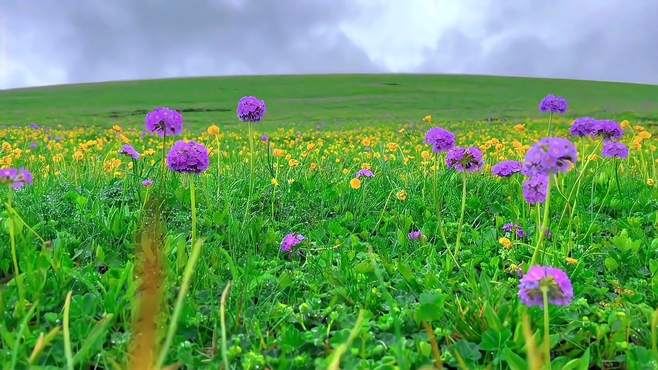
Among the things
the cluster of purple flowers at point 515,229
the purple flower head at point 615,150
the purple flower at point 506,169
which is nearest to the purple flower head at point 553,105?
the purple flower head at point 615,150

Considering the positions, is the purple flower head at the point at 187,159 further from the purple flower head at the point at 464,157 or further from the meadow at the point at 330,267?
the purple flower head at the point at 464,157

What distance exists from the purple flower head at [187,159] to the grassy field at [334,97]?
25.4 m

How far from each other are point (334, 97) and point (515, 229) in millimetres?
39739

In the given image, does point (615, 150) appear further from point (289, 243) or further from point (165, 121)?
point (165, 121)

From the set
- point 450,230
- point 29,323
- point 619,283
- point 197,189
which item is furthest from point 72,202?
point 619,283

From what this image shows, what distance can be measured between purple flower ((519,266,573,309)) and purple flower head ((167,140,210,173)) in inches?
60.6

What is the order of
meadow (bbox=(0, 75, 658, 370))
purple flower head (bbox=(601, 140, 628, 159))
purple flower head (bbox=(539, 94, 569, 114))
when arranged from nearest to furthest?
1. meadow (bbox=(0, 75, 658, 370))
2. purple flower head (bbox=(601, 140, 628, 159))
3. purple flower head (bbox=(539, 94, 569, 114))

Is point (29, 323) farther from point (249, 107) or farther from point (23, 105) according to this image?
point (23, 105)

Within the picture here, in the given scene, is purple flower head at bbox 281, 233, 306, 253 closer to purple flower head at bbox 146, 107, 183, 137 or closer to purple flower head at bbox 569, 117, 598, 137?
purple flower head at bbox 146, 107, 183, 137

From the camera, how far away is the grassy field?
3125 centimetres

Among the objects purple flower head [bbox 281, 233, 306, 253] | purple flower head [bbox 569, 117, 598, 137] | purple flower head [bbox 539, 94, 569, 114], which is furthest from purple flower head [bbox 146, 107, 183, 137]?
purple flower head [bbox 539, 94, 569, 114]

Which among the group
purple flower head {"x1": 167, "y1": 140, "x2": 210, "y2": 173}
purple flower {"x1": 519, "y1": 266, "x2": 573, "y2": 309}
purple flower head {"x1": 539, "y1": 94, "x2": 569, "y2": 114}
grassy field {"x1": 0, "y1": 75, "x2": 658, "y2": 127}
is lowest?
purple flower {"x1": 519, "y1": 266, "x2": 573, "y2": 309}

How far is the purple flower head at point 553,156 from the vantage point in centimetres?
173

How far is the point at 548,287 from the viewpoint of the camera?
1549mm
